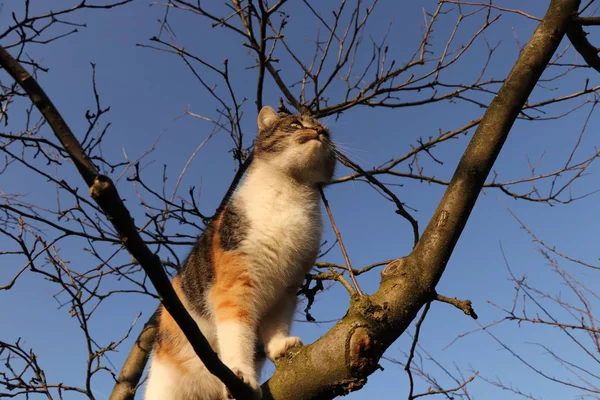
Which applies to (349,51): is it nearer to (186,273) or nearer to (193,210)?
(193,210)

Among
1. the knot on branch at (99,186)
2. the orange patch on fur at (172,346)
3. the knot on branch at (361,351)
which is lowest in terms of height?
the knot on branch at (361,351)

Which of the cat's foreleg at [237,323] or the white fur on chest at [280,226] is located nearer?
the cat's foreleg at [237,323]

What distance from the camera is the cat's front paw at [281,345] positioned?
2516 millimetres

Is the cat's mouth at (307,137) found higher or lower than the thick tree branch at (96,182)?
higher

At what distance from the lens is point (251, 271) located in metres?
2.57

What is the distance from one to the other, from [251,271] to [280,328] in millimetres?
405

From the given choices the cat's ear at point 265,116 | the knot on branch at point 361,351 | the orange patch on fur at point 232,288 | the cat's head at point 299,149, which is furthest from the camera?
the cat's ear at point 265,116

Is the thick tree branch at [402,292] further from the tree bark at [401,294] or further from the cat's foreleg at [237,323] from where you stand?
the cat's foreleg at [237,323]

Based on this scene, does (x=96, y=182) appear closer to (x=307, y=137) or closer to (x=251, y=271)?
(x=251, y=271)

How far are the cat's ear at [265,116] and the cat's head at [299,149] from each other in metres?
0.17

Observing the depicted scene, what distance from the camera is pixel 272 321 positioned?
2.73 metres

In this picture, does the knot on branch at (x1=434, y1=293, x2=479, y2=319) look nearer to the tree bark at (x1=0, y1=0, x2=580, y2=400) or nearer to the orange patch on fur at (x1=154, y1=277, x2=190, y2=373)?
the tree bark at (x1=0, y1=0, x2=580, y2=400)

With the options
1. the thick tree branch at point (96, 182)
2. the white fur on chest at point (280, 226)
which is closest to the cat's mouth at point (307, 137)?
the white fur on chest at point (280, 226)

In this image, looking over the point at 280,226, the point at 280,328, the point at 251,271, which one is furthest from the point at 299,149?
the point at 280,328
